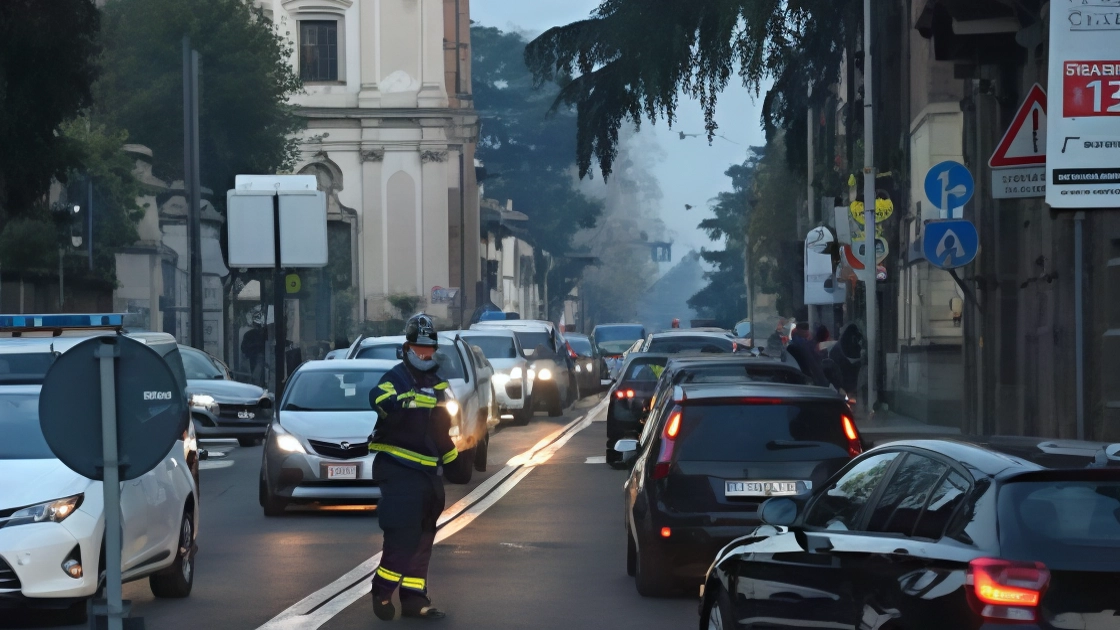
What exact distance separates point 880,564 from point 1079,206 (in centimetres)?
448

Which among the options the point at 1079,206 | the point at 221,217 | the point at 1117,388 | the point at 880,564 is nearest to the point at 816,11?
the point at 1117,388

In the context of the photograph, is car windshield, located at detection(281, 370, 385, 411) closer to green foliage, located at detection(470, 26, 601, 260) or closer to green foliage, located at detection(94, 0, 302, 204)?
green foliage, located at detection(94, 0, 302, 204)

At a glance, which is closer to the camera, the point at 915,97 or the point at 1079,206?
the point at 1079,206

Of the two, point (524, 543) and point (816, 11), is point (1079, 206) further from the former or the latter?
point (816, 11)

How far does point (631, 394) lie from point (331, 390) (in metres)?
6.57

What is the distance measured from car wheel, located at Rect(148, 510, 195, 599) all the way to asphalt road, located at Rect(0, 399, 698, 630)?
0.30ft

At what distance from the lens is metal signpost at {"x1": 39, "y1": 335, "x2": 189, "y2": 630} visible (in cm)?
746

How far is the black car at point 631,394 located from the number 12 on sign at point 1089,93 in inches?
545

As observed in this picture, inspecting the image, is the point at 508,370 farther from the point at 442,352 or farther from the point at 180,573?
the point at 180,573

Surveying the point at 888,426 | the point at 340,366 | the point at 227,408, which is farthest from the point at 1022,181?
the point at 227,408

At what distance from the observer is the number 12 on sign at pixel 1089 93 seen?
9961 millimetres

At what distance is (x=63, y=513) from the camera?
32.1 feet

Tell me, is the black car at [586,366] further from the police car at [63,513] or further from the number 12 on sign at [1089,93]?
the number 12 on sign at [1089,93]

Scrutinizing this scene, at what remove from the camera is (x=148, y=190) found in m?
45.6
